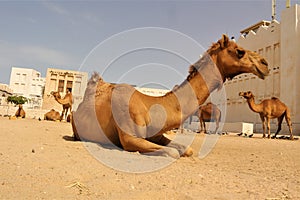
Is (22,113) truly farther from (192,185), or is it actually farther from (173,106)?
(192,185)

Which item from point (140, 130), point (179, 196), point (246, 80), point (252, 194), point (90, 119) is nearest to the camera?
point (179, 196)

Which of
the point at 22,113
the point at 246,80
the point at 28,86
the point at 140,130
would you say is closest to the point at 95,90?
the point at 140,130

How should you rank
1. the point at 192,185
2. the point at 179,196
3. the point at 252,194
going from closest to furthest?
the point at 179,196
the point at 252,194
the point at 192,185

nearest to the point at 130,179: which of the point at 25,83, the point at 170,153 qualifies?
the point at 170,153

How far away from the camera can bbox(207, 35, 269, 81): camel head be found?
4328 mm

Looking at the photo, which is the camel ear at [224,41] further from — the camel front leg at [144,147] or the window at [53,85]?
the window at [53,85]

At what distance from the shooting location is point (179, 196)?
222 centimetres

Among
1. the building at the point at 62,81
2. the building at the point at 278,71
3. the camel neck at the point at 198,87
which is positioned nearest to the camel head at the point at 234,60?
the camel neck at the point at 198,87

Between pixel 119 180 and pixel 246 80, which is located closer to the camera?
pixel 119 180

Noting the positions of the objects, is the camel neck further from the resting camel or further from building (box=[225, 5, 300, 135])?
building (box=[225, 5, 300, 135])

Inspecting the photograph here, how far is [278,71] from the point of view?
24.0 metres

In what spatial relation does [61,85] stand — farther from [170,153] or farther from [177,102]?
[170,153]

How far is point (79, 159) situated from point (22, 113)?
17.5 metres

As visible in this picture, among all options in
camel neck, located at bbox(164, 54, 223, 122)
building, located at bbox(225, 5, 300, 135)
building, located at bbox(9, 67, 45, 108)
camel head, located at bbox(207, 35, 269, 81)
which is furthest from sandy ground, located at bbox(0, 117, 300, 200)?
building, located at bbox(9, 67, 45, 108)
